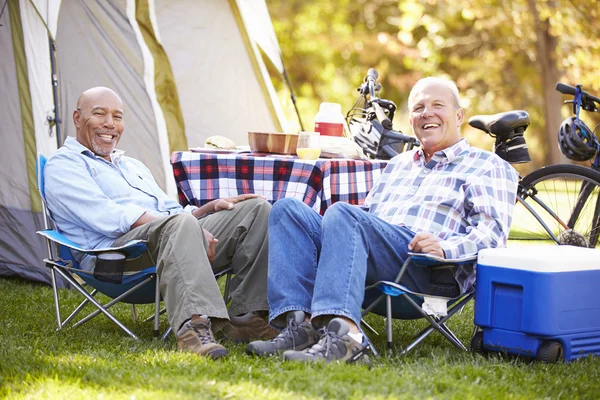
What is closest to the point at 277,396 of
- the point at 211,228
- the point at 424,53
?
the point at 211,228

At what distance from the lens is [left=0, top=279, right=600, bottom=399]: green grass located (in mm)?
2328

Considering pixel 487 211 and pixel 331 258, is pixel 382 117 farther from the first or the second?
pixel 331 258

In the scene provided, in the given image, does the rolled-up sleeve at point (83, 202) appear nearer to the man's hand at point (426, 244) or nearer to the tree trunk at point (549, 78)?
the man's hand at point (426, 244)

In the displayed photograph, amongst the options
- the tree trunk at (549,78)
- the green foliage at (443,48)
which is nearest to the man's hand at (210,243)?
the green foliage at (443,48)

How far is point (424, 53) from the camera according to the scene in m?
15.1

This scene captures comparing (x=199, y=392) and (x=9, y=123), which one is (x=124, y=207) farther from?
(x=9, y=123)

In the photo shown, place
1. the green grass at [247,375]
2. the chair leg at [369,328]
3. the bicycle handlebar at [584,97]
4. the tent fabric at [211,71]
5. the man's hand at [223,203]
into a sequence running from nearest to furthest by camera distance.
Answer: the green grass at [247,375], the man's hand at [223,203], the chair leg at [369,328], the bicycle handlebar at [584,97], the tent fabric at [211,71]

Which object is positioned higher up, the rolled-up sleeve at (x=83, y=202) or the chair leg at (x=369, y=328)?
the rolled-up sleeve at (x=83, y=202)

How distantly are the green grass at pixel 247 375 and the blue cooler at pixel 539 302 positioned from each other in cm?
6

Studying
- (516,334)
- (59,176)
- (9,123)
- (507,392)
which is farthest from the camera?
(9,123)

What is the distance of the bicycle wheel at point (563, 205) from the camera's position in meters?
3.92

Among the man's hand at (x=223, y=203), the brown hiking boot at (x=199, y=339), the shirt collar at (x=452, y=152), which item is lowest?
the brown hiking boot at (x=199, y=339)

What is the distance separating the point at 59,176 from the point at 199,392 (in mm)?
1271

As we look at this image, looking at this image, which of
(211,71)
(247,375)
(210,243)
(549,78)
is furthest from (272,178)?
(549,78)
